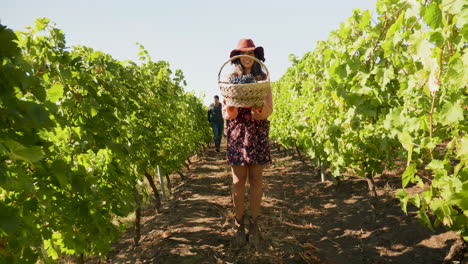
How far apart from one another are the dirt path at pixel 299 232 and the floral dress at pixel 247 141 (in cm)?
79

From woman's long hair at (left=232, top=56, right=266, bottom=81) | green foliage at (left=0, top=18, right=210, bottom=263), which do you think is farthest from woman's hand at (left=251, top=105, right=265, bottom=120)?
green foliage at (left=0, top=18, right=210, bottom=263)

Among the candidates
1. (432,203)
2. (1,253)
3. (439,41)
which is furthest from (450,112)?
(1,253)

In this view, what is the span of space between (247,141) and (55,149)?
4.90 feet

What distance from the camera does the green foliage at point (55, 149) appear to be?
117 centimetres

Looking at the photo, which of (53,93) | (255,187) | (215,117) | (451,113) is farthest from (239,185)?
(215,117)

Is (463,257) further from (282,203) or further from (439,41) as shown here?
(282,203)

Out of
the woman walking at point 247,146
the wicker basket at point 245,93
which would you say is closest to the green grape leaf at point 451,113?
the wicker basket at point 245,93

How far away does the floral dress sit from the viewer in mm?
2846

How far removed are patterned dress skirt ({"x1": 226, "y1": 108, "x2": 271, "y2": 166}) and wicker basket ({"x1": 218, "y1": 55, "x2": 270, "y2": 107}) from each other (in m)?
0.26

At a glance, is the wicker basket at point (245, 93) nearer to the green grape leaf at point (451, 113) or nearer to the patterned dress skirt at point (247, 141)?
the patterned dress skirt at point (247, 141)

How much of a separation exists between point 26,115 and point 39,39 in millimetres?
1102

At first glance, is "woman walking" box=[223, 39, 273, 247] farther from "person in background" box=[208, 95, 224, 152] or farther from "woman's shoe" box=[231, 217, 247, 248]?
"person in background" box=[208, 95, 224, 152]

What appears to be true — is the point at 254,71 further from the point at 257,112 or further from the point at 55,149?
the point at 55,149

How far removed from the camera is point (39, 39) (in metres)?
2.03
